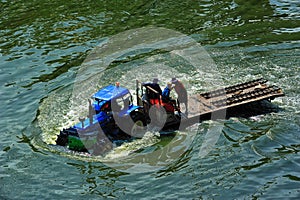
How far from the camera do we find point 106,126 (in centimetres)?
2266

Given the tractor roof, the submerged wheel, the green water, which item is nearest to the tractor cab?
the tractor roof

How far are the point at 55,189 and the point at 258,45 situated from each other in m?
17.4

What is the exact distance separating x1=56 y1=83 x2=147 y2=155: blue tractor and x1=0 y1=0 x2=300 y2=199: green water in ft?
2.17

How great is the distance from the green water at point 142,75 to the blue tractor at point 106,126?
66cm

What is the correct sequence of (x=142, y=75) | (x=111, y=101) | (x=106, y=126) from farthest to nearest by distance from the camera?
(x=142, y=75) < (x=111, y=101) < (x=106, y=126)

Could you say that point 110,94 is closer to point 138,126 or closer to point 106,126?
point 106,126

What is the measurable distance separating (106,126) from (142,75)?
770cm

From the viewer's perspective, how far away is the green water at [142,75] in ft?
65.2

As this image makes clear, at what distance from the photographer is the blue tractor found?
22.0m

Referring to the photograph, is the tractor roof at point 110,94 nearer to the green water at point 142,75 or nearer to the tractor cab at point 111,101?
the tractor cab at point 111,101

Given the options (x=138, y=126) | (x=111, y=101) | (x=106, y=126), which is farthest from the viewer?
(x=138, y=126)

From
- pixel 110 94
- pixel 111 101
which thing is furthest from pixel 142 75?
pixel 111 101

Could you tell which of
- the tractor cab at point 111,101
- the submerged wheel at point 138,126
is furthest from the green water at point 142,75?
the tractor cab at point 111,101

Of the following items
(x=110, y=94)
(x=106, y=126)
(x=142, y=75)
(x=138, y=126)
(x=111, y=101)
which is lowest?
(x=138, y=126)
